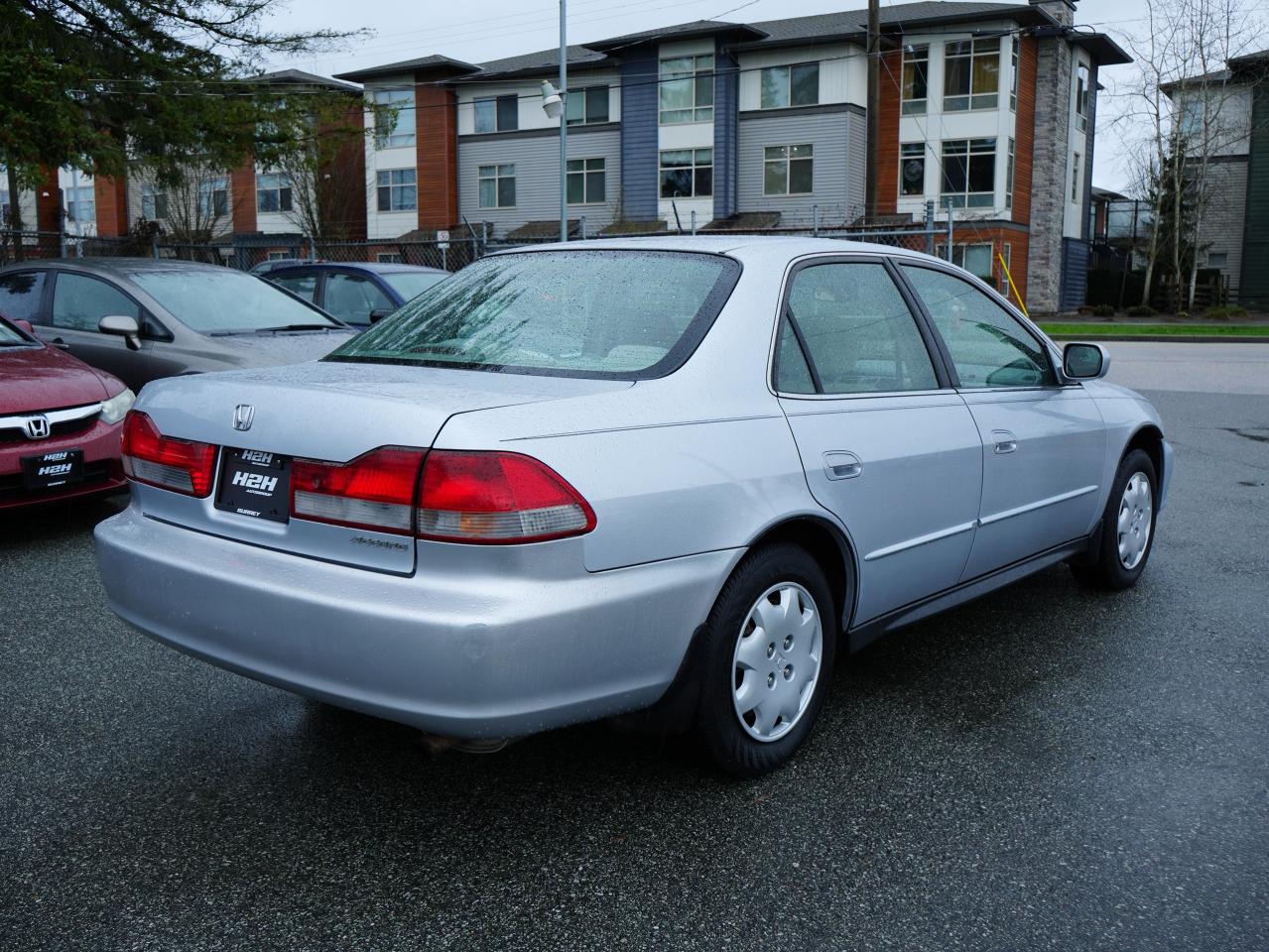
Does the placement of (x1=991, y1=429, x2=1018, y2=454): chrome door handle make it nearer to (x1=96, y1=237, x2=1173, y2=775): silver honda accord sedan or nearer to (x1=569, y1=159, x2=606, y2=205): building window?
(x1=96, y1=237, x2=1173, y2=775): silver honda accord sedan

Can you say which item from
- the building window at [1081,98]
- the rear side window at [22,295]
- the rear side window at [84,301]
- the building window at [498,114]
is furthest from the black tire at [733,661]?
the building window at [498,114]

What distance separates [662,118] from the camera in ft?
143

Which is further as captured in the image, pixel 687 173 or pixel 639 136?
pixel 639 136

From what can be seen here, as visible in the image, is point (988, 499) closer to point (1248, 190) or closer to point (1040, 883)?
point (1040, 883)

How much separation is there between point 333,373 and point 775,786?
1.70m

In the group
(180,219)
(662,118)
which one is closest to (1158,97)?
(662,118)

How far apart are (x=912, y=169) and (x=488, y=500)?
4137 centimetres

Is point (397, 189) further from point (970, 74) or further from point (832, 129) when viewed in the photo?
point (970, 74)

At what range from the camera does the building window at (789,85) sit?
137 feet

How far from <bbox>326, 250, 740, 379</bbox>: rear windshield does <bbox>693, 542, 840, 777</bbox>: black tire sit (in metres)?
0.60

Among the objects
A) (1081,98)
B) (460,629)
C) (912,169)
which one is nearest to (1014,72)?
(912,169)

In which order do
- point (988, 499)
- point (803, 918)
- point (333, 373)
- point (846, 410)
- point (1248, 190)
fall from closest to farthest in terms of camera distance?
1. point (803, 918)
2. point (333, 373)
3. point (846, 410)
4. point (988, 499)
5. point (1248, 190)

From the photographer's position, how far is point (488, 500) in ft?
9.12

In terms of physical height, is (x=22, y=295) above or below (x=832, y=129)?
below
